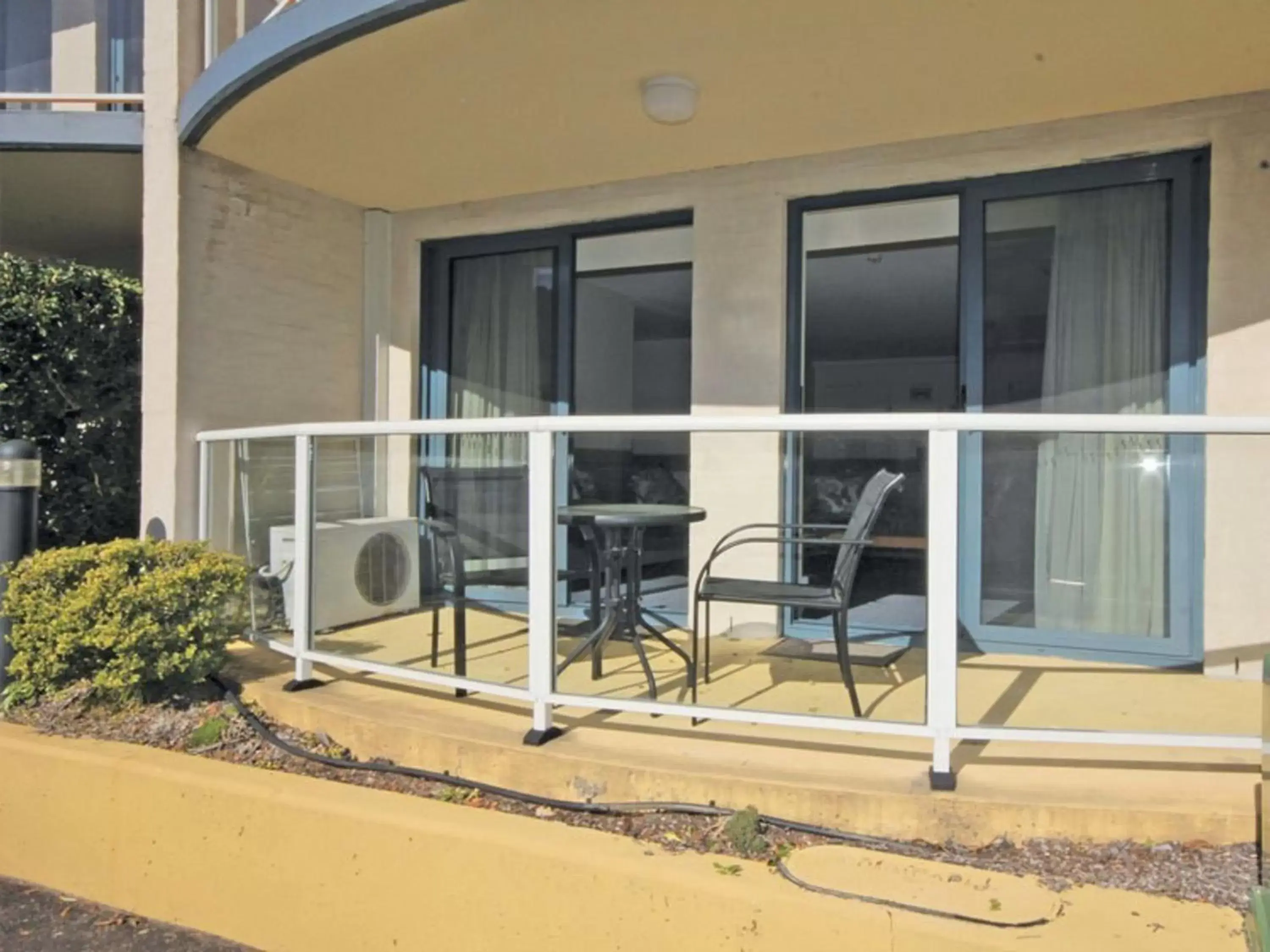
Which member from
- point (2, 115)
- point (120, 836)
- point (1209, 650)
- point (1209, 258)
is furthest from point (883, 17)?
point (2, 115)

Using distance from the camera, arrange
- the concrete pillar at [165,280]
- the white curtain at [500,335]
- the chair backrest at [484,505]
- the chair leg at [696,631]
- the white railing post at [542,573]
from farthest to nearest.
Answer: the white curtain at [500,335] → the concrete pillar at [165,280] → the chair leg at [696,631] → the chair backrest at [484,505] → the white railing post at [542,573]

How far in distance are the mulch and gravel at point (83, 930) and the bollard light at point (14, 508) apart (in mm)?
1195

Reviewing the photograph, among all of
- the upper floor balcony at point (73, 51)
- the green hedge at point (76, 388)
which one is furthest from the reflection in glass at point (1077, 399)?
the upper floor balcony at point (73, 51)

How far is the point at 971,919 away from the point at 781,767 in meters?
0.83

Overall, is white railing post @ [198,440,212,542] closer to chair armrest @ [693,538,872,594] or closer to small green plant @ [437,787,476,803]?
small green plant @ [437,787,476,803]

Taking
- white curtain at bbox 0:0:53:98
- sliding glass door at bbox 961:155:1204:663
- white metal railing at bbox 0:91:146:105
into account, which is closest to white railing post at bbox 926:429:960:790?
sliding glass door at bbox 961:155:1204:663

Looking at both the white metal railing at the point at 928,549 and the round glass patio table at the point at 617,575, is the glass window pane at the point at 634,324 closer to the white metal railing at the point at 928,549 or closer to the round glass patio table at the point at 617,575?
the round glass patio table at the point at 617,575

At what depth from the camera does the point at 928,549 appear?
293cm

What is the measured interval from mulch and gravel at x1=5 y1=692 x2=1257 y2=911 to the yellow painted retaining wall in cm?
12

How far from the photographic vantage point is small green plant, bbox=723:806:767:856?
270 centimetres

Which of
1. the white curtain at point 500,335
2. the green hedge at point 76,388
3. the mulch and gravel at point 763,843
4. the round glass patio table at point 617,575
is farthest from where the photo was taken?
the green hedge at point 76,388

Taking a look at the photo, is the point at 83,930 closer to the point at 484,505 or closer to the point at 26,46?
the point at 484,505

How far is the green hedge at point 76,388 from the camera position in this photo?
627 cm

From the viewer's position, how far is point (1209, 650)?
341 cm
